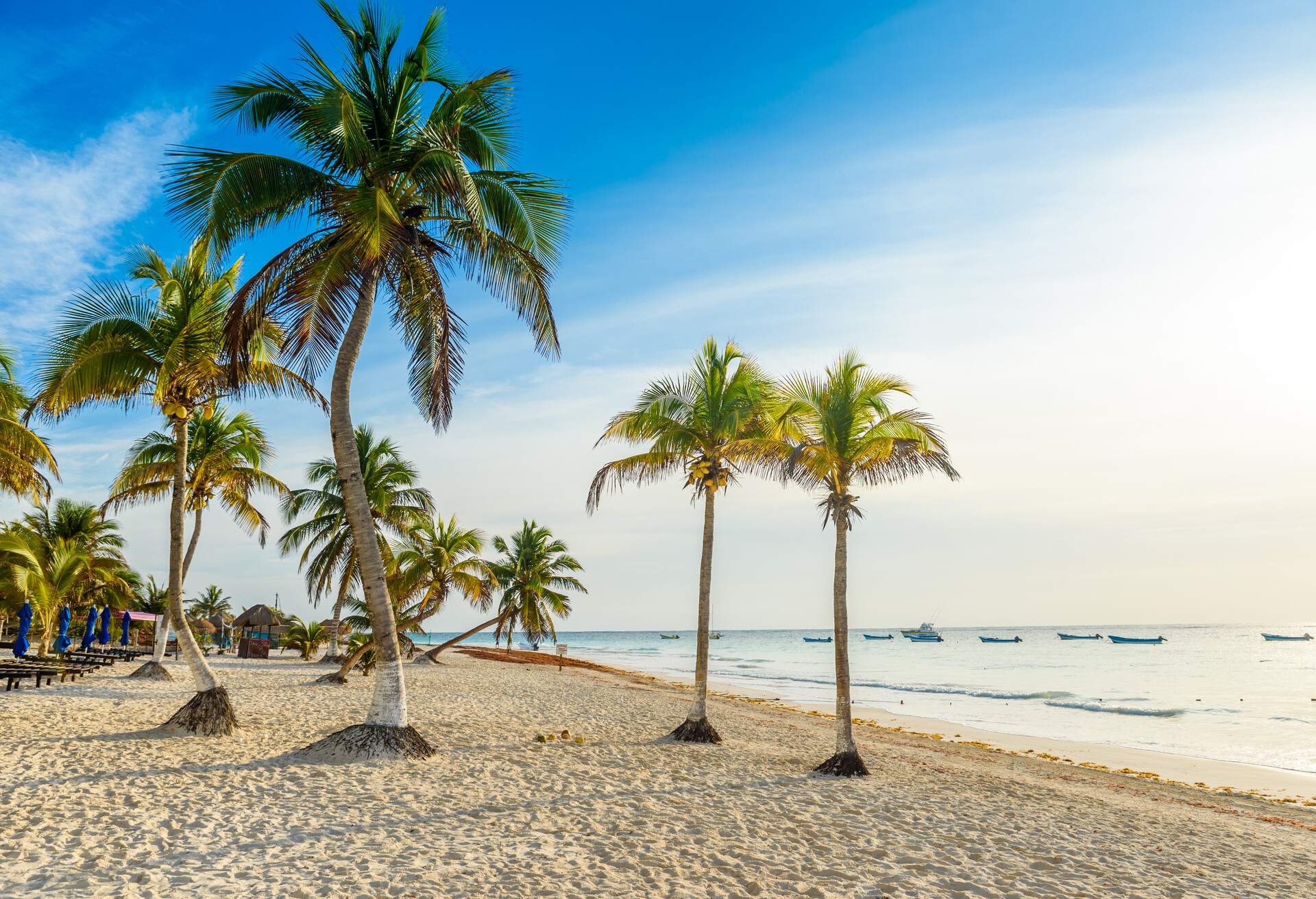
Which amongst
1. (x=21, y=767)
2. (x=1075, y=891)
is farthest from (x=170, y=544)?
(x=1075, y=891)

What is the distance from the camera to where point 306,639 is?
104 feet

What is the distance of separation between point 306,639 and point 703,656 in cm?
2502

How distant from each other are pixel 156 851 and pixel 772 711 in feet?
60.0

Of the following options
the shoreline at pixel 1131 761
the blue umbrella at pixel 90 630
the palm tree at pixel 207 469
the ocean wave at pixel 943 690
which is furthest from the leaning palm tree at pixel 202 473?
the ocean wave at pixel 943 690

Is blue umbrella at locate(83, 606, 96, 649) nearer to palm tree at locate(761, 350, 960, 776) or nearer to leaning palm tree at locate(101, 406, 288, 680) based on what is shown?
leaning palm tree at locate(101, 406, 288, 680)

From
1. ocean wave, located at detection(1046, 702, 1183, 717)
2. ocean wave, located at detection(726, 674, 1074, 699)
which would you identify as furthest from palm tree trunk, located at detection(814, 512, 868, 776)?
ocean wave, located at detection(726, 674, 1074, 699)

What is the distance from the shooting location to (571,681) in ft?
85.3

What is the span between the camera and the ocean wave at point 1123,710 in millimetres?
27266

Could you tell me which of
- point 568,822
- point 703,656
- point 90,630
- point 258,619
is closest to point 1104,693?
point 703,656

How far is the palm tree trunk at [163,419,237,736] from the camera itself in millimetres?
9914

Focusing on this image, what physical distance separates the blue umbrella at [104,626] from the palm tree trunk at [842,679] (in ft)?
87.0

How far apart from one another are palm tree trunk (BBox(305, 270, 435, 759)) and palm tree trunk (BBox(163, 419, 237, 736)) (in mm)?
1923

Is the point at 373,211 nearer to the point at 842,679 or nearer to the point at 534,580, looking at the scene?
the point at 842,679

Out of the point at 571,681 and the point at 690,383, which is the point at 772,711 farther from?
the point at 690,383
